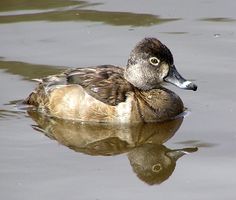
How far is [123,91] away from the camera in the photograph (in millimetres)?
11477

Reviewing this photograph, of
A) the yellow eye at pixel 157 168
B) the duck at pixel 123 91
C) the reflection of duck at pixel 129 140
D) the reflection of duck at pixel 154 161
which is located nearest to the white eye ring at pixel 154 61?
the duck at pixel 123 91

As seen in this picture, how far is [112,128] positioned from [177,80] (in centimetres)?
97

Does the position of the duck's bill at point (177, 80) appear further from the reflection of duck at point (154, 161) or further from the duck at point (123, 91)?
the reflection of duck at point (154, 161)

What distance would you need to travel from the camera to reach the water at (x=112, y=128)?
31.1 ft

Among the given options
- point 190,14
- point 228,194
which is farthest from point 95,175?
point 190,14

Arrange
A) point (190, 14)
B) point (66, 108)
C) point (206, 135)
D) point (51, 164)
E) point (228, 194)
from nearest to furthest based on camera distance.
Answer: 1. point (228, 194)
2. point (51, 164)
3. point (206, 135)
4. point (66, 108)
5. point (190, 14)

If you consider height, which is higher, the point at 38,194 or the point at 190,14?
the point at 190,14

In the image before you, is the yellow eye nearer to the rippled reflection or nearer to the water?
the water

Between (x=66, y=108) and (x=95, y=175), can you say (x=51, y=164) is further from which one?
(x=66, y=108)

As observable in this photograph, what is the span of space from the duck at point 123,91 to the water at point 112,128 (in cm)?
21

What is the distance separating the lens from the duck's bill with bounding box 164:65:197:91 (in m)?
11.5

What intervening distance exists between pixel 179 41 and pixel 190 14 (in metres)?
1.27

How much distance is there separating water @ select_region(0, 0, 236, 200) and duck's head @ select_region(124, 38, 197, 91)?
0.48 meters

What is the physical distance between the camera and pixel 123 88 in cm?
1149
